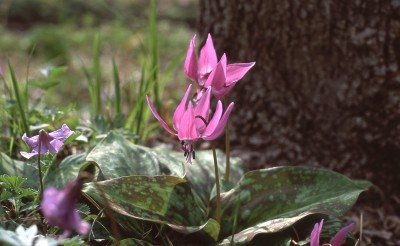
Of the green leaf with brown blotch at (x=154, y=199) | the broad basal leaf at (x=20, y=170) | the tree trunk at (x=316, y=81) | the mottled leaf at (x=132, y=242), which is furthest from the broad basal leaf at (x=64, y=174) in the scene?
the tree trunk at (x=316, y=81)

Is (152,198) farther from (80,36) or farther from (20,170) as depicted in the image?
(80,36)

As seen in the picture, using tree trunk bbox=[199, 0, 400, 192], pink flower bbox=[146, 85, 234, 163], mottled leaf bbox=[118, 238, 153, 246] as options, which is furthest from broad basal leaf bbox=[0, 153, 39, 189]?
tree trunk bbox=[199, 0, 400, 192]

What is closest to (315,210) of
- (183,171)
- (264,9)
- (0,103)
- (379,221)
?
(183,171)

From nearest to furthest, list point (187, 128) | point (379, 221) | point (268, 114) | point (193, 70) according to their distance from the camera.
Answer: point (187, 128) < point (193, 70) < point (379, 221) < point (268, 114)

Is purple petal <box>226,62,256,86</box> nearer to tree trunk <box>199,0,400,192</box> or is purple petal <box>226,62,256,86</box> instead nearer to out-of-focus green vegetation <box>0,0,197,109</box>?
tree trunk <box>199,0,400,192</box>

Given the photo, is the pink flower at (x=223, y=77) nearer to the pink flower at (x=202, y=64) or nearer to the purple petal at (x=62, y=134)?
the pink flower at (x=202, y=64)

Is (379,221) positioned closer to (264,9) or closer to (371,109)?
(371,109)
